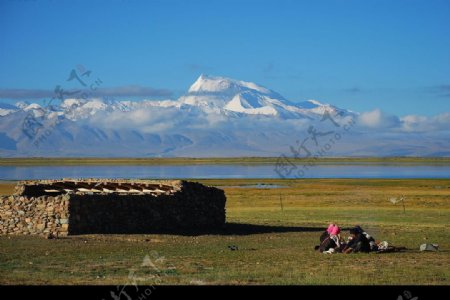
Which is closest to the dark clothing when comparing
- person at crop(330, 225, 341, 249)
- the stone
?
person at crop(330, 225, 341, 249)

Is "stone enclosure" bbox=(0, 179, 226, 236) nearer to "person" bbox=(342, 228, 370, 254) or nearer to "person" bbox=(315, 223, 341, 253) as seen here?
"person" bbox=(315, 223, 341, 253)

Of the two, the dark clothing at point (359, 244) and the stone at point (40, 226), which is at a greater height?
the dark clothing at point (359, 244)

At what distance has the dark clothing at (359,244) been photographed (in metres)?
26.7

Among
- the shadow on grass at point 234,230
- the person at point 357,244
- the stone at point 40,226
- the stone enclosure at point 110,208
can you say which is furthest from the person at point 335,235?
the stone at point 40,226

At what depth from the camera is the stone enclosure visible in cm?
3169

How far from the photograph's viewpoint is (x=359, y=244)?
87.5ft

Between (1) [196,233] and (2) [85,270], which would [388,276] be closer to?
(2) [85,270]

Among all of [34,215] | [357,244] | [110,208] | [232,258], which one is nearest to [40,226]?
[34,215]

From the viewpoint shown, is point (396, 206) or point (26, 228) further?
point (396, 206)

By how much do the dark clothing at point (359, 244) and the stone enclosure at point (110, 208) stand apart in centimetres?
1012

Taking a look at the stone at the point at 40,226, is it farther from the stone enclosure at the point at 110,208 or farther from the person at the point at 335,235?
the person at the point at 335,235

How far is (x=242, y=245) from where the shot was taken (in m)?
29.8
